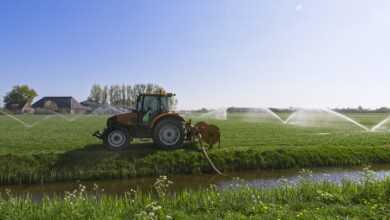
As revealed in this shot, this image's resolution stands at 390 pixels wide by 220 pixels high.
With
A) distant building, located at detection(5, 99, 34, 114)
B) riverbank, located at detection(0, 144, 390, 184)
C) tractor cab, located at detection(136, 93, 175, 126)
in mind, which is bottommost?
riverbank, located at detection(0, 144, 390, 184)

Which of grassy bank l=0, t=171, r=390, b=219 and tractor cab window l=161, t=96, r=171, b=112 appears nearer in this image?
grassy bank l=0, t=171, r=390, b=219

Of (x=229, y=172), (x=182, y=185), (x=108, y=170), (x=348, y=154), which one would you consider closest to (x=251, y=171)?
(x=229, y=172)

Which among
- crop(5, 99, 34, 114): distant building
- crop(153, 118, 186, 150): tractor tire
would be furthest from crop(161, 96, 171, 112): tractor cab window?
crop(5, 99, 34, 114): distant building

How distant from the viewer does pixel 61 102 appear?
97188 mm

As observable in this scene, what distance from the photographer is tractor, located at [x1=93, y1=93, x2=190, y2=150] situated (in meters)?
11.4

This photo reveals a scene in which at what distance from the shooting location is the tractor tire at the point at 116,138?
11.4 metres

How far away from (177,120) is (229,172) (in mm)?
2769

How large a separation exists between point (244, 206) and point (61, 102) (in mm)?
101717

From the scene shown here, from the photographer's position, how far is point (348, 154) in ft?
39.0

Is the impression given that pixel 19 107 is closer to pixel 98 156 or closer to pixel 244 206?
pixel 98 156

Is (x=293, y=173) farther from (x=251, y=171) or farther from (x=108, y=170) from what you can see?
(x=108, y=170)

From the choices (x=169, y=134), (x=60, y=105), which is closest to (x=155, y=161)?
(x=169, y=134)

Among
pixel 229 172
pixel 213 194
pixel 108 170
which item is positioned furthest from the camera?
pixel 229 172

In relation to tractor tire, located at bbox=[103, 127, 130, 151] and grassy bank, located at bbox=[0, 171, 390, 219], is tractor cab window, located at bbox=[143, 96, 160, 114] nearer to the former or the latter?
tractor tire, located at bbox=[103, 127, 130, 151]
